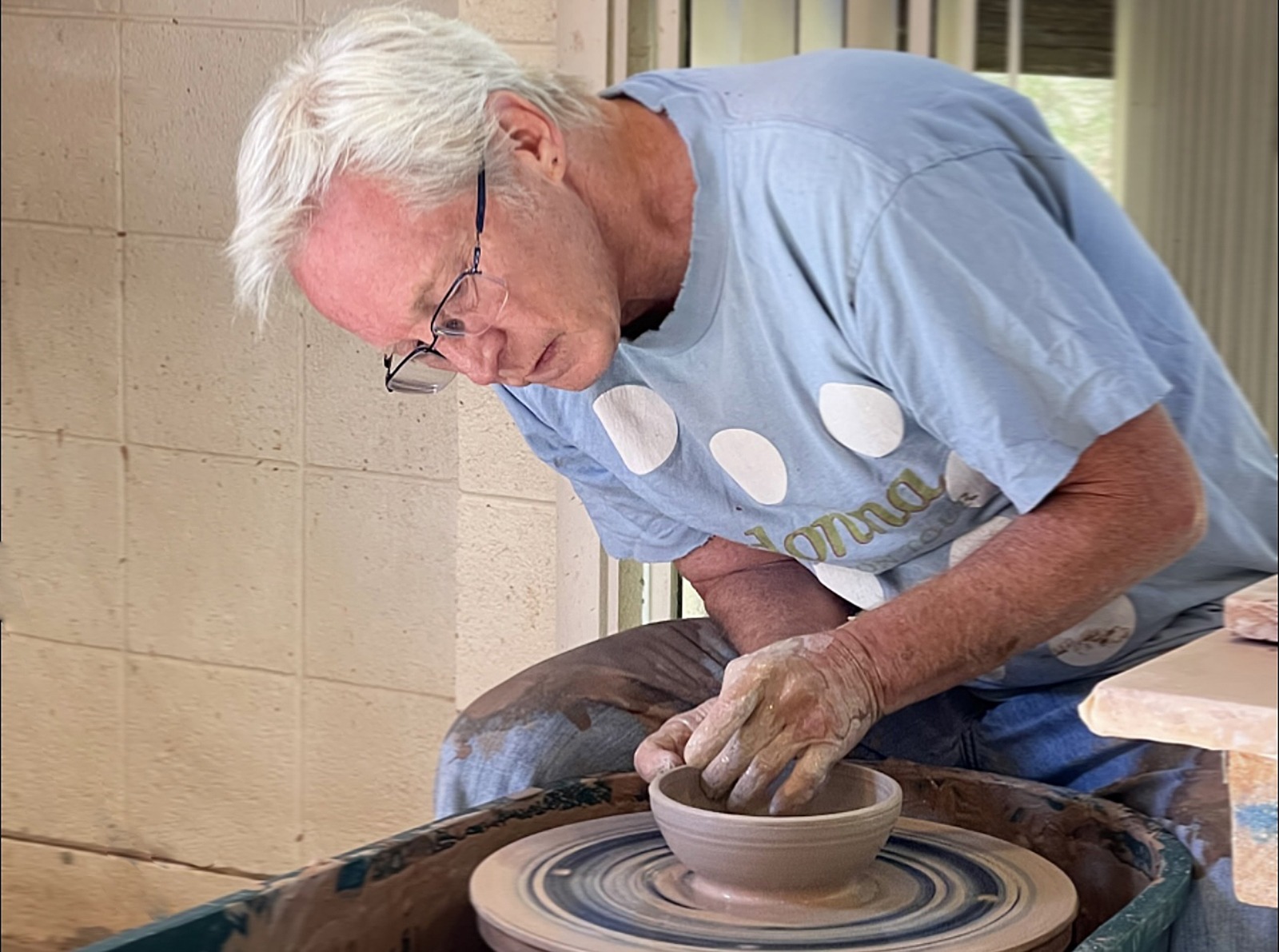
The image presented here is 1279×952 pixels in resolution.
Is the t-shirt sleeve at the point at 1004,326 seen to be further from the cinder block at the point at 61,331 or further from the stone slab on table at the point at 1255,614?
the cinder block at the point at 61,331

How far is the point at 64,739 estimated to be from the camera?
2.98 m

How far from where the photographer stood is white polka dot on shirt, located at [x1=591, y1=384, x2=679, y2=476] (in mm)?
1655

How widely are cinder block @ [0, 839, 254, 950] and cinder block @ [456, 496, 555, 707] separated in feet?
2.19

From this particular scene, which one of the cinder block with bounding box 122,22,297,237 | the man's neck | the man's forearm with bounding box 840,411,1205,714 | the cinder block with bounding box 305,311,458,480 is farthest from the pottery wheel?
the cinder block with bounding box 122,22,297,237

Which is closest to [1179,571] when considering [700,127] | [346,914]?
[700,127]

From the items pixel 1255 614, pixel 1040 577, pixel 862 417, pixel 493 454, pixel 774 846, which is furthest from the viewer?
pixel 493 454

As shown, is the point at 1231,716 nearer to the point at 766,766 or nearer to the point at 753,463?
the point at 766,766

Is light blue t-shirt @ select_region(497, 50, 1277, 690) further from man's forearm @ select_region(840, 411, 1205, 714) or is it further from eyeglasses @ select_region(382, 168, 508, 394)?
eyeglasses @ select_region(382, 168, 508, 394)

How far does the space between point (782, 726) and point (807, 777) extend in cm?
5

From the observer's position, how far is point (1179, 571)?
5.21ft

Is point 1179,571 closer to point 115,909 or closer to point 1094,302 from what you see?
point 1094,302

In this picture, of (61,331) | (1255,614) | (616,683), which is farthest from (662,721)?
(61,331)

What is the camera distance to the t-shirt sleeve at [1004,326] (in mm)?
1345

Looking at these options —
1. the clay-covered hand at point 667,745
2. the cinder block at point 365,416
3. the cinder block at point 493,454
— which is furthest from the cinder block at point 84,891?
the clay-covered hand at point 667,745
